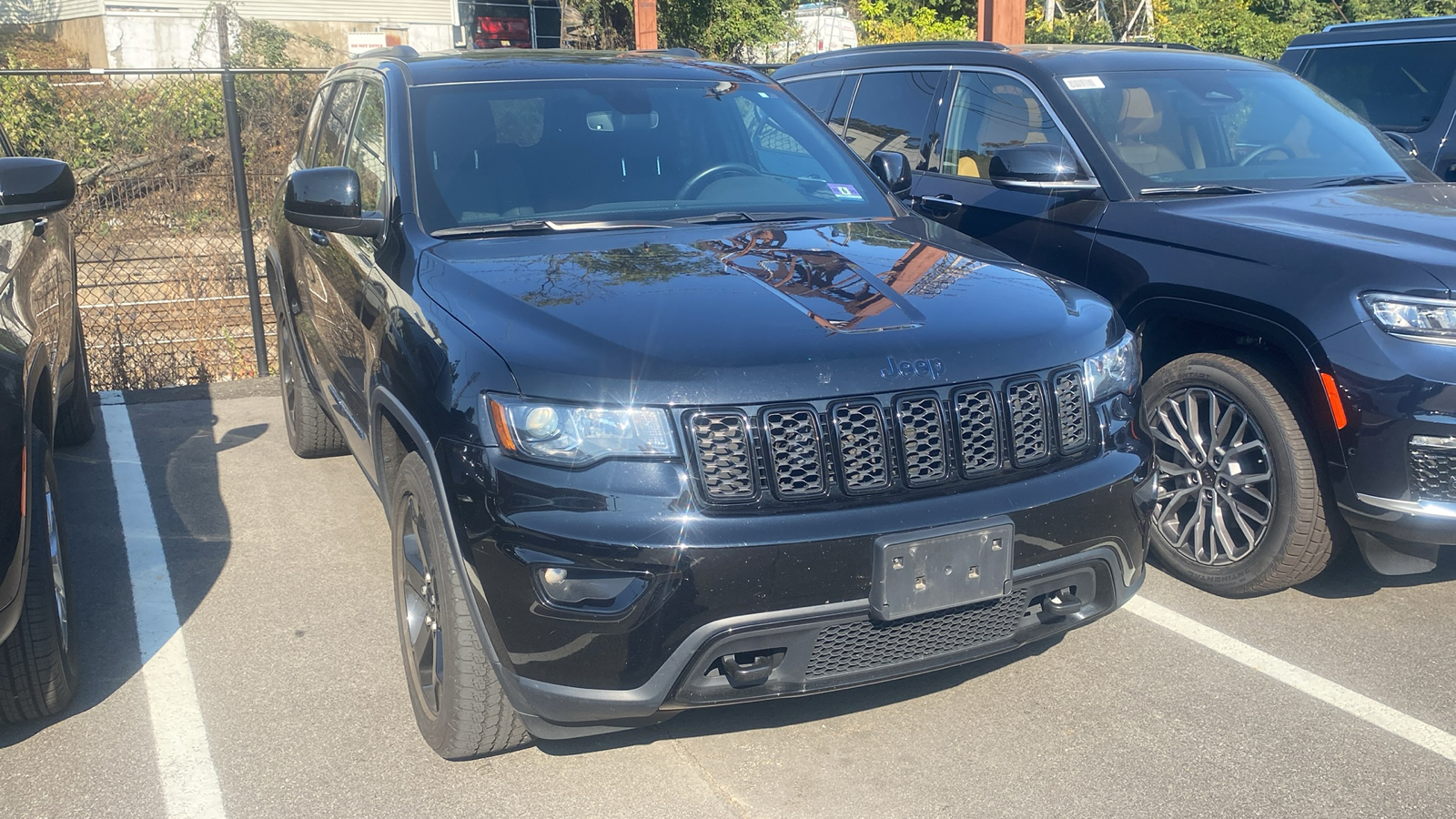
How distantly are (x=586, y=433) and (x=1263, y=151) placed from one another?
3.70m

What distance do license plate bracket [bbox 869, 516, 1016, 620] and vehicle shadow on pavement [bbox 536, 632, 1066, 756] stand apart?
0.62m

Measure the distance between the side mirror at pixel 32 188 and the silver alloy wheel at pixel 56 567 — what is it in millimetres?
745

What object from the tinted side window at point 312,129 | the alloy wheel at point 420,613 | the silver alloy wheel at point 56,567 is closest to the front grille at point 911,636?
the alloy wheel at point 420,613

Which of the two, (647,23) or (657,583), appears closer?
(657,583)

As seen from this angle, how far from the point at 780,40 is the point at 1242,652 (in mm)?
21851

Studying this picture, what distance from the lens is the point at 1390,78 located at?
8.63m

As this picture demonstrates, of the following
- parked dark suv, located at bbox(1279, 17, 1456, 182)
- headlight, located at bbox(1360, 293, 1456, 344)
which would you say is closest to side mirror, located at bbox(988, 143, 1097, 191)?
headlight, located at bbox(1360, 293, 1456, 344)

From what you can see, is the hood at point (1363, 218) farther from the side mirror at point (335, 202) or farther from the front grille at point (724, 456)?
the side mirror at point (335, 202)

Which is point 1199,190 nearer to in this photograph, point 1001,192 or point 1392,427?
point 1001,192

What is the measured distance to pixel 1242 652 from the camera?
3885 millimetres

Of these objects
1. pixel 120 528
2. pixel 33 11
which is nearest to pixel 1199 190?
pixel 120 528

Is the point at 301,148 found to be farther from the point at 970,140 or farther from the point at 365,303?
the point at 970,140

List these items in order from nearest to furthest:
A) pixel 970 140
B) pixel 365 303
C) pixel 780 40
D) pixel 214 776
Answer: pixel 214 776 → pixel 365 303 → pixel 970 140 → pixel 780 40

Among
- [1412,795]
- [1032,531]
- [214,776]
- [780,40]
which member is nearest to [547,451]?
[1032,531]
